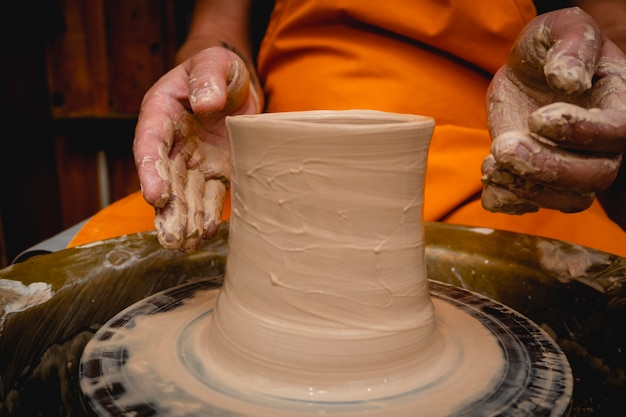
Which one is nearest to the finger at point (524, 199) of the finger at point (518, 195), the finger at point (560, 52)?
the finger at point (518, 195)

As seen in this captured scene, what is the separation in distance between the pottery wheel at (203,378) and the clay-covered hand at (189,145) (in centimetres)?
13

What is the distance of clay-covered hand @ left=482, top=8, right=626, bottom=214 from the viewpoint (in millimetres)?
743

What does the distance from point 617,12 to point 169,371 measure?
136cm

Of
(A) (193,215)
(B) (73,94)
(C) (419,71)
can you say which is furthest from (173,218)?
(B) (73,94)

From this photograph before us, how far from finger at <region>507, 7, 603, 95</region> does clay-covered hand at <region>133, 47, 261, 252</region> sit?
1.61 feet

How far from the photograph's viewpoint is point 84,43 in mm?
2488

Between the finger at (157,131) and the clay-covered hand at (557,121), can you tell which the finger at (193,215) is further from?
the clay-covered hand at (557,121)

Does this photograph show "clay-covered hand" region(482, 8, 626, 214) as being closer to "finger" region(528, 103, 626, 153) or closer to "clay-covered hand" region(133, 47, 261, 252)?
"finger" region(528, 103, 626, 153)

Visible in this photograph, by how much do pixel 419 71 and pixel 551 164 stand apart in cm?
68

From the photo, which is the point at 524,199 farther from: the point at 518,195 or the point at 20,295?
the point at 20,295

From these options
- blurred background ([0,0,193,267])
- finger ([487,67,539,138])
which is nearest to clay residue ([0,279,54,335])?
finger ([487,67,539,138])

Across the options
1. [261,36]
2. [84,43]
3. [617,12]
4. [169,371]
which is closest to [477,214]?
[617,12]

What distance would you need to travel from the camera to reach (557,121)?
0.69 metres

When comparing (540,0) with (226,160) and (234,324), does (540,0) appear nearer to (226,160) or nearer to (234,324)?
(226,160)
